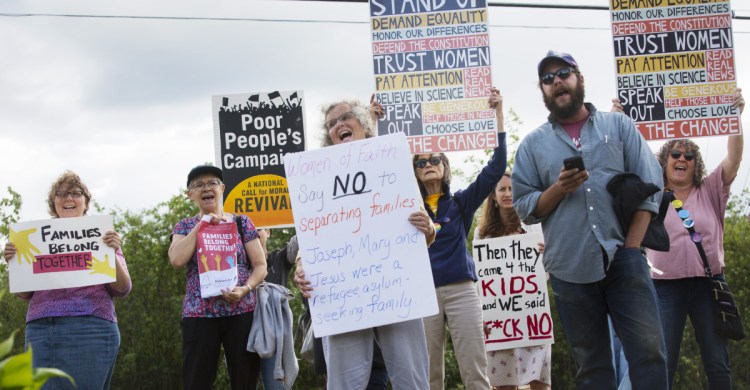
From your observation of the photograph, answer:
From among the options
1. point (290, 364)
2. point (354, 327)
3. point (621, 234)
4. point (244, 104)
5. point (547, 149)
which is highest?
point (244, 104)

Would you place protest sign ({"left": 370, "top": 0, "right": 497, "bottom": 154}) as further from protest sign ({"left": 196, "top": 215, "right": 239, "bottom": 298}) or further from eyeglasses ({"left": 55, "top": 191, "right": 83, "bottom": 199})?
eyeglasses ({"left": 55, "top": 191, "right": 83, "bottom": 199})

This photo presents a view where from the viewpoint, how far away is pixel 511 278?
25.0 ft

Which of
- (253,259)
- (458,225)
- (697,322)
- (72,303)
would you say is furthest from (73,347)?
(697,322)

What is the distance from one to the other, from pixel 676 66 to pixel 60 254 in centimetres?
482

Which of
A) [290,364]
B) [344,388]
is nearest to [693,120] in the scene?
[290,364]

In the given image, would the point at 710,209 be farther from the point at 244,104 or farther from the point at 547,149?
the point at 244,104

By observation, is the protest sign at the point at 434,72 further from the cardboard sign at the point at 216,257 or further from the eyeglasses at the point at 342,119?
the eyeglasses at the point at 342,119

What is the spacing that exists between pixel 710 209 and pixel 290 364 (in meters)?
3.16

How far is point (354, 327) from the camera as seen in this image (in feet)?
13.9

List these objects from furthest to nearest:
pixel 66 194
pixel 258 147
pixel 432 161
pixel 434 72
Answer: pixel 258 147
pixel 434 72
pixel 432 161
pixel 66 194

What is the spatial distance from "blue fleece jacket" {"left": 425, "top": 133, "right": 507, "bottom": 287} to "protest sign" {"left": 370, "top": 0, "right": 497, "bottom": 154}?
1.66 feet

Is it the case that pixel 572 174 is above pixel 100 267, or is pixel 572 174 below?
above

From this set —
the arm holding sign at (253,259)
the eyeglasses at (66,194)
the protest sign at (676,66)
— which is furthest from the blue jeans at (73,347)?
the protest sign at (676,66)

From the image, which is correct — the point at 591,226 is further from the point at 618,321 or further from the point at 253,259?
the point at 253,259
